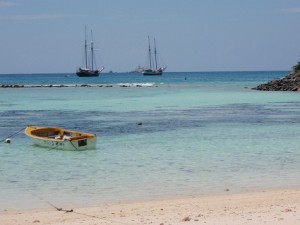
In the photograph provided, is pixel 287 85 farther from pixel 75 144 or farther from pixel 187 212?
pixel 187 212

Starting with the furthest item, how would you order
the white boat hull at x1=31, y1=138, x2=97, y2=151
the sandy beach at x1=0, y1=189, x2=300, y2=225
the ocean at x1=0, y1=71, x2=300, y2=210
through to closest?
the white boat hull at x1=31, y1=138, x2=97, y2=151
the ocean at x1=0, y1=71, x2=300, y2=210
the sandy beach at x1=0, y1=189, x2=300, y2=225

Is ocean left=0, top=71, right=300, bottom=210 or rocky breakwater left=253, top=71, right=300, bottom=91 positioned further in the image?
rocky breakwater left=253, top=71, right=300, bottom=91

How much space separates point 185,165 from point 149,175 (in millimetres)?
2084

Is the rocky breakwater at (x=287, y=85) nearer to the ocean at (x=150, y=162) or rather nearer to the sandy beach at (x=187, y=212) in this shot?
the ocean at (x=150, y=162)

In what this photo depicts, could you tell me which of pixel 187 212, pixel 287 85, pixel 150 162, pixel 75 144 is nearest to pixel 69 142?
pixel 75 144

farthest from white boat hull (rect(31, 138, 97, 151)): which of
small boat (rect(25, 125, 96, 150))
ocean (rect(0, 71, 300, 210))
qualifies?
ocean (rect(0, 71, 300, 210))

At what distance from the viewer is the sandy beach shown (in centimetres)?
1080

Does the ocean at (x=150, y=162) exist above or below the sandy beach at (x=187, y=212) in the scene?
below

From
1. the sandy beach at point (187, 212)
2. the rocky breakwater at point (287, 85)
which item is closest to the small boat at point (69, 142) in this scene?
the sandy beach at point (187, 212)

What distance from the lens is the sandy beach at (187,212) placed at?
10.8 m

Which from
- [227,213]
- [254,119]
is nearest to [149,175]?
[227,213]

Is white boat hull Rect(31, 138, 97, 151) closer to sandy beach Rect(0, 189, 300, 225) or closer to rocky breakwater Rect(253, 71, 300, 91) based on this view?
sandy beach Rect(0, 189, 300, 225)

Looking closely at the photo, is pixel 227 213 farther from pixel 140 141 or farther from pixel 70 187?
pixel 140 141

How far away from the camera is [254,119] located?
36.5 meters
